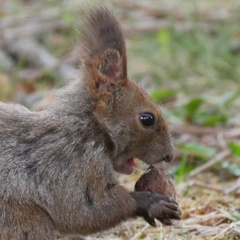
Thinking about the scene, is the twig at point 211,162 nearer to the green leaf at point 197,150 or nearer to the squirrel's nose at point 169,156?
the green leaf at point 197,150

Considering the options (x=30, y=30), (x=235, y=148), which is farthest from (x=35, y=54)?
(x=235, y=148)

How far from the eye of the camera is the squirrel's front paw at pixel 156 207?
4.60 meters

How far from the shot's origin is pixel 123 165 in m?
4.74

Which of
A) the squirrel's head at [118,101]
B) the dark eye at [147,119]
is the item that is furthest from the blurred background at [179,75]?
the dark eye at [147,119]

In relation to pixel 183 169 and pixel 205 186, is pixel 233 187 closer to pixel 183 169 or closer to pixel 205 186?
pixel 205 186

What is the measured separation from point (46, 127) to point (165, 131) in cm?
70

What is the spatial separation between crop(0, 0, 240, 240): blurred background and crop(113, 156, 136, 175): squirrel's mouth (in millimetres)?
429

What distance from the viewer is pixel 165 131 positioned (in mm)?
4789

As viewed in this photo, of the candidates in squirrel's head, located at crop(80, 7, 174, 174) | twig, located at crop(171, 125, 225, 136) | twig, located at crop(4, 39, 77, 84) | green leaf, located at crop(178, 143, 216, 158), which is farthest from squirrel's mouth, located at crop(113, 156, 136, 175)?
twig, located at crop(4, 39, 77, 84)

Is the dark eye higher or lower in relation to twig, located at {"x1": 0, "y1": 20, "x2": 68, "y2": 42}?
higher

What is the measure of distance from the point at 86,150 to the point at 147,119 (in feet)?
1.42

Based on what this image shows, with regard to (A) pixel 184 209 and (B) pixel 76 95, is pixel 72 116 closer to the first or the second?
(B) pixel 76 95

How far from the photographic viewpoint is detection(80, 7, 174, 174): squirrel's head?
4.69 meters

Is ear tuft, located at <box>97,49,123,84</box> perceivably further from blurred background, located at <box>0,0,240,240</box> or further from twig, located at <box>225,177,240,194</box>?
twig, located at <box>225,177,240,194</box>
